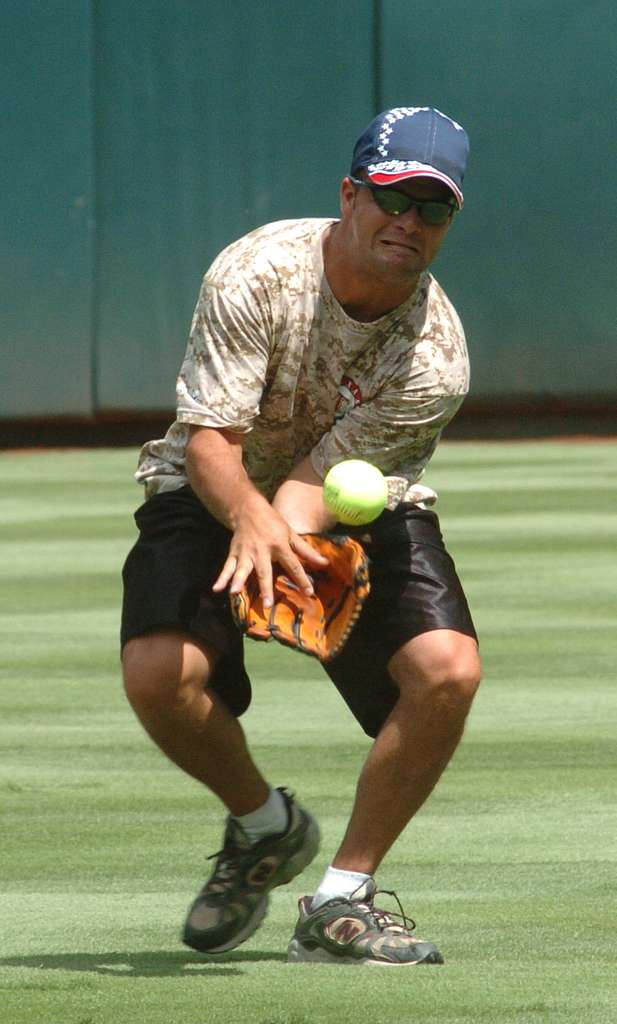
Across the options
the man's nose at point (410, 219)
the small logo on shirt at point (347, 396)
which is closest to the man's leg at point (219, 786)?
the small logo on shirt at point (347, 396)

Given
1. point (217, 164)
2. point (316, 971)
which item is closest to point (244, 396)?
point (316, 971)

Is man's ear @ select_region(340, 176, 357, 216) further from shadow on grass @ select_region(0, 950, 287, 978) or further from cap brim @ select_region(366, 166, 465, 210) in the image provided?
shadow on grass @ select_region(0, 950, 287, 978)

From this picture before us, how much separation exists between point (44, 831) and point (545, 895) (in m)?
1.39

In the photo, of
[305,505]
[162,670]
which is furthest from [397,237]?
[162,670]

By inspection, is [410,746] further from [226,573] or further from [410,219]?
[410,219]

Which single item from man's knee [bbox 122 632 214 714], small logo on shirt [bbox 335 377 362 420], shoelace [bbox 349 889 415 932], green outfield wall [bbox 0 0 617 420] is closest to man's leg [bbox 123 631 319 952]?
man's knee [bbox 122 632 214 714]

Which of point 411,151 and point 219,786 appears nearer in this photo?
point 411,151

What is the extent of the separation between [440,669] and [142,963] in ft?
2.79

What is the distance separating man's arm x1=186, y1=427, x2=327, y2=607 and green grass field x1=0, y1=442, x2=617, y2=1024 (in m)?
0.78

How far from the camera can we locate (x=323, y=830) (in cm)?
559

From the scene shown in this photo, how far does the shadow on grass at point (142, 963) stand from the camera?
4172mm

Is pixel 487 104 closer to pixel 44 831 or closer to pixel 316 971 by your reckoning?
pixel 44 831

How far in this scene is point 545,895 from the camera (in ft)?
15.9

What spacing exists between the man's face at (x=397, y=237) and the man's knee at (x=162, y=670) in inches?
35.1
